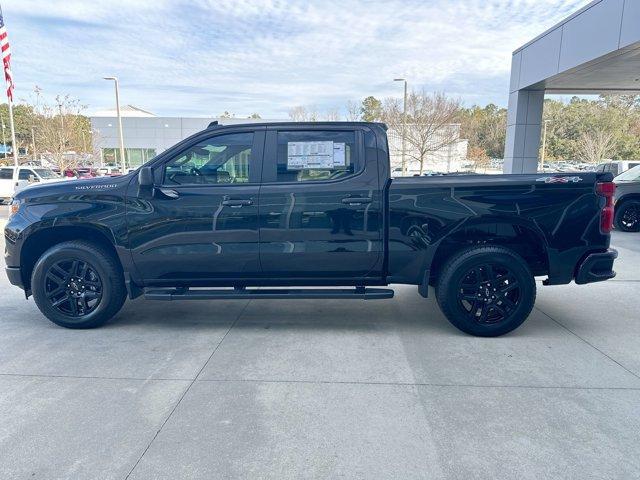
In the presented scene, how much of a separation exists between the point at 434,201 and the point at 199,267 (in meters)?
2.38

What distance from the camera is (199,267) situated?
4574 millimetres

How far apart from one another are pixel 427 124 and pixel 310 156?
82.6ft

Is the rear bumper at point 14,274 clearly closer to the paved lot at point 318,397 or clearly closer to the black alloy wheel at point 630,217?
the paved lot at point 318,397

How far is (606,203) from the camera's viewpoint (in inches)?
171

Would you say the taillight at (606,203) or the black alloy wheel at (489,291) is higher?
the taillight at (606,203)

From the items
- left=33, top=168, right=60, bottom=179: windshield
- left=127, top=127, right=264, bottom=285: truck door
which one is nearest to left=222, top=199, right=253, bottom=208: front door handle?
left=127, top=127, right=264, bottom=285: truck door

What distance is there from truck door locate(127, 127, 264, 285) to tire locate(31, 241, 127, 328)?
1.16 feet

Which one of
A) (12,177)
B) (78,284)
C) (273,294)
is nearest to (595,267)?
(273,294)

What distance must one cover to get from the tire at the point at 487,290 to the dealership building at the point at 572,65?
8.02 meters

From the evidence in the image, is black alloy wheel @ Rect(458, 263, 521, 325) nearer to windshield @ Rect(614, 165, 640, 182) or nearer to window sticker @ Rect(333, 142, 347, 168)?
window sticker @ Rect(333, 142, 347, 168)

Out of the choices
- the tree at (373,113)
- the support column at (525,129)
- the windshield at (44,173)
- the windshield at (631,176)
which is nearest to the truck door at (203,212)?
the windshield at (631,176)

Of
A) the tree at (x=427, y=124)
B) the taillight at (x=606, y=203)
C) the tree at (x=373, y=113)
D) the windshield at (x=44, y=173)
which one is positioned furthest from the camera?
the tree at (x=373, y=113)

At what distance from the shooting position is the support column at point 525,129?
1522 cm

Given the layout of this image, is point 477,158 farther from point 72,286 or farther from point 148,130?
point 72,286
